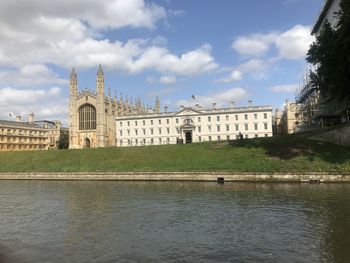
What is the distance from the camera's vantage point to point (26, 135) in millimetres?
153125

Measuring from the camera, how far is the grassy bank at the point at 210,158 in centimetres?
4681

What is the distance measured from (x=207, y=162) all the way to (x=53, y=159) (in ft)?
99.7

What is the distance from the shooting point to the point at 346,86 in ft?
144

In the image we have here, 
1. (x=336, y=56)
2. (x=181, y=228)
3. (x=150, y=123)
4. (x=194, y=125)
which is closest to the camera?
(x=181, y=228)

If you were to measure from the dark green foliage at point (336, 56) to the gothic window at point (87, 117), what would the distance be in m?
84.8

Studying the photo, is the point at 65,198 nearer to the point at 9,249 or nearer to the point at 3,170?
the point at 9,249

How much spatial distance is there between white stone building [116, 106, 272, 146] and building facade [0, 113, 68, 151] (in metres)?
37.0

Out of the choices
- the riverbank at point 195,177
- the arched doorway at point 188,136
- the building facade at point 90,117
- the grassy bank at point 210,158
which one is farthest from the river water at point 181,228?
the building facade at point 90,117

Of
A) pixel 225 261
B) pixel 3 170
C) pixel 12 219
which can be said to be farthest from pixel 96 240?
pixel 3 170

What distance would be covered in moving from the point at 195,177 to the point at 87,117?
84054 millimetres

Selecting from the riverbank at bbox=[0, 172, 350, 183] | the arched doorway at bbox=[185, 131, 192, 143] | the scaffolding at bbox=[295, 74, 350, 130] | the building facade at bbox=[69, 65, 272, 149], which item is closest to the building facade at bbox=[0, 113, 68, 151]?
the building facade at bbox=[69, 65, 272, 149]

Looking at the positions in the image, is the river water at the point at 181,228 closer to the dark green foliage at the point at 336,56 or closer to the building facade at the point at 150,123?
the dark green foliage at the point at 336,56

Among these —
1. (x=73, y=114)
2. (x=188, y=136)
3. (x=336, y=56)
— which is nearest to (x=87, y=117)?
(x=73, y=114)

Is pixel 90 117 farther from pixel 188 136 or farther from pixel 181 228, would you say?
pixel 181 228
